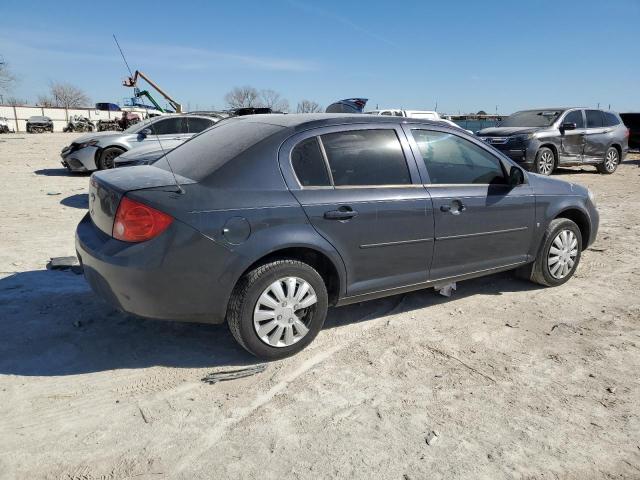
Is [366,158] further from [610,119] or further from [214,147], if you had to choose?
[610,119]

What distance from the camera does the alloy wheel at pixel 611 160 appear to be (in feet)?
47.0

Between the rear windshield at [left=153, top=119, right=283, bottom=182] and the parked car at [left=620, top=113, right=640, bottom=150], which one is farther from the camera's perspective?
the parked car at [left=620, top=113, right=640, bottom=150]

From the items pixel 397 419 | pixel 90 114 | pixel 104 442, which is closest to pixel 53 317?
pixel 104 442

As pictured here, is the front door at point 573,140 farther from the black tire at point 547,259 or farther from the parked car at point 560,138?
the black tire at point 547,259

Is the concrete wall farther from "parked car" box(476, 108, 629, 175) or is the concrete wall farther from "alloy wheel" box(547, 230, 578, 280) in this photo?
"alloy wheel" box(547, 230, 578, 280)

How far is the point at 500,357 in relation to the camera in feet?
11.3

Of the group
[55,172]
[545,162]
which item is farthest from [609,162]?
[55,172]

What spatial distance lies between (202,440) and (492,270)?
9.42ft

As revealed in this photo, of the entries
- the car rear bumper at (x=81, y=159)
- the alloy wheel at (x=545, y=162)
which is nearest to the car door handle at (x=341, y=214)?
the car rear bumper at (x=81, y=159)

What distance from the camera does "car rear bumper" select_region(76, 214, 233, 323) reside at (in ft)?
9.50

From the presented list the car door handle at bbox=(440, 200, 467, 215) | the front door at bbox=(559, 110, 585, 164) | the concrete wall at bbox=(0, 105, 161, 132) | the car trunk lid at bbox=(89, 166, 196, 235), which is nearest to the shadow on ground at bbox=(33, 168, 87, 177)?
the car trunk lid at bbox=(89, 166, 196, 235)

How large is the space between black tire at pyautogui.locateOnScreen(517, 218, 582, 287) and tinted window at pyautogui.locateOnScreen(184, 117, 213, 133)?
8.57m

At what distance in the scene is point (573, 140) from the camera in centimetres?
1324

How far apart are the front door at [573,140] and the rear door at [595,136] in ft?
0.78
